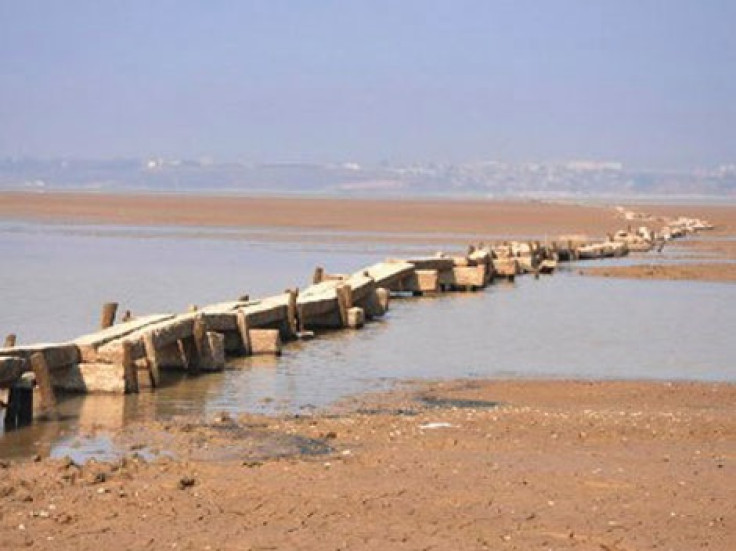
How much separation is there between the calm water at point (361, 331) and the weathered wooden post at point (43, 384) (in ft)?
0.70

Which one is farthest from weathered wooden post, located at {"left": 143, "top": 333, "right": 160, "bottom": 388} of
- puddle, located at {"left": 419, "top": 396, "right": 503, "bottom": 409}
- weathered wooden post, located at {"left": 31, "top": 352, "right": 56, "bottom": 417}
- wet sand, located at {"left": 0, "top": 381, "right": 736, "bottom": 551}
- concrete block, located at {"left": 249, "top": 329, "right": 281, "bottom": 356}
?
concrete block, located at {"left": 249, "top": 329, "right": 281, "bottom": 356}

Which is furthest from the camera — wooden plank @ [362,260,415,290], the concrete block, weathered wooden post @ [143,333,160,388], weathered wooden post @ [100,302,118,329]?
wooden plank @ [362,260,415,290]

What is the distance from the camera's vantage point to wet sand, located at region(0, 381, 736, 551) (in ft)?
28.1

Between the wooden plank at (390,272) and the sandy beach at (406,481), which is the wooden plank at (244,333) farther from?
the wooden plank at (390,272)

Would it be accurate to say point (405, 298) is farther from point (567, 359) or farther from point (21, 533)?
point (21, 533)

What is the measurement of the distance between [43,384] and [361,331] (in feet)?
31.0

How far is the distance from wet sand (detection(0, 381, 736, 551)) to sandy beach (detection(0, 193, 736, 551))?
19 millimetres

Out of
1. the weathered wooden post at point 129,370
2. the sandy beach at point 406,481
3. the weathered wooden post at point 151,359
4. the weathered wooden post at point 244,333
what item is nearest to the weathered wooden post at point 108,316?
the weathered wooden post at point 244,333

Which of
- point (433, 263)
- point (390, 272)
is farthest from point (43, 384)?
point (433, 263)

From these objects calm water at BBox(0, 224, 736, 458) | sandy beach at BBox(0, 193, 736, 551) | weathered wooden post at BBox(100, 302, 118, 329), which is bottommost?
calm water at BBox(0, 224, 736, 458)

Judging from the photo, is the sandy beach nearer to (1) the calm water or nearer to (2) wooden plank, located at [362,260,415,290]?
(1) the calm water

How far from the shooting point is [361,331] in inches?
887

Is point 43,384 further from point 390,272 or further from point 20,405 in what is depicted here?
point 390,272

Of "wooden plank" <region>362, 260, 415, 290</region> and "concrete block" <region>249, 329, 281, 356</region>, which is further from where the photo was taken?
"wooden plank" <region>362, 260, 415, 290</region>
